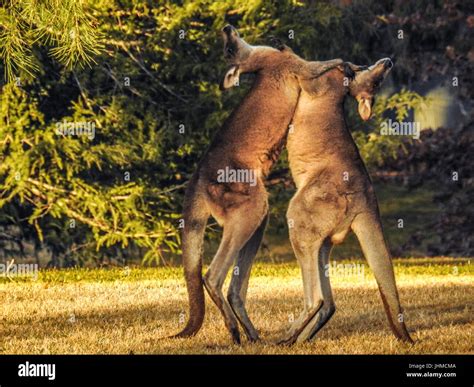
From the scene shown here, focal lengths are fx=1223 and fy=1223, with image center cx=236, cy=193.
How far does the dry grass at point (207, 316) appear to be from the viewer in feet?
31.1

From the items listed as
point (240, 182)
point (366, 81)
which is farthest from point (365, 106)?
point (240, 182)

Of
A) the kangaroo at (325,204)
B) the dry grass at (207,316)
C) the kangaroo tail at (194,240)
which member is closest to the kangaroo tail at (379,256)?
the kangaroo at (325,204)

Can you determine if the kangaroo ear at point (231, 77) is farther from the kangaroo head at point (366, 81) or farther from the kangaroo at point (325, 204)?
the kangaroo head at point (366, 81)

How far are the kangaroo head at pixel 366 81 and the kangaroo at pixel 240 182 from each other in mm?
211

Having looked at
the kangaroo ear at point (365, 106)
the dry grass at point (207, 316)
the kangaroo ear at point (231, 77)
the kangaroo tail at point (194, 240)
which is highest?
the kangaroo ear at point (231, 77)

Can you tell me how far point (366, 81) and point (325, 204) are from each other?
1123 millimetres

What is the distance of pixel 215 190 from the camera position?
366 inches

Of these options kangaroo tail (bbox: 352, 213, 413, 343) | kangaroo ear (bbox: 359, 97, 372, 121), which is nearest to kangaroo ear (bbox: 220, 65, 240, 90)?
kangaroo ear (bbox: 359, 97, 372, 121)

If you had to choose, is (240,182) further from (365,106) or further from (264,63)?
(365,106)

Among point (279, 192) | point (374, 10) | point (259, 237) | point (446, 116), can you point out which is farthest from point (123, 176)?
point (446, 116)

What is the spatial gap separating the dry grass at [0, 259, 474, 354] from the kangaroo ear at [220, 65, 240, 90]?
79.5 inches

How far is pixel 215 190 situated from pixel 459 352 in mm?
2190

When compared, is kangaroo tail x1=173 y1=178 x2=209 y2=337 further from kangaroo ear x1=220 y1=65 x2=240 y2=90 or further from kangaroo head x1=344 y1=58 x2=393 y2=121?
kangaroo head x1=344 y1=58 x2=393 y2=121
